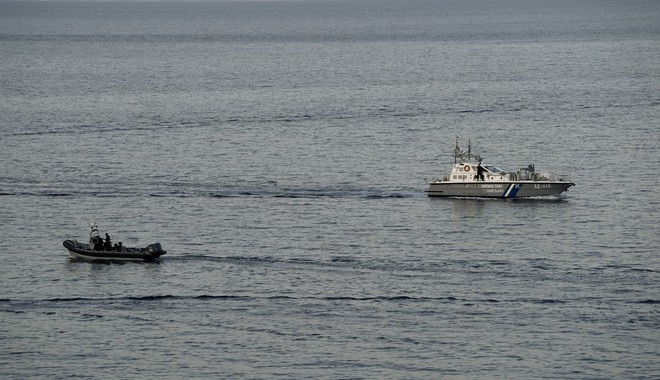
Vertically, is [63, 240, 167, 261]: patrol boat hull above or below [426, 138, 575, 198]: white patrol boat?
below

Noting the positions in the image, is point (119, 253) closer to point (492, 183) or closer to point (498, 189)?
point (492, 183)

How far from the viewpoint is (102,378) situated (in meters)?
92.4

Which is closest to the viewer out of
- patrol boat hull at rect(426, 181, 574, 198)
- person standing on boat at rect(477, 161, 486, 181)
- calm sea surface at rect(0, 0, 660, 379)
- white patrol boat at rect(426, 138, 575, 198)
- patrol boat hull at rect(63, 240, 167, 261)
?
calm sea surface at rect(0, 0, 660, 379)

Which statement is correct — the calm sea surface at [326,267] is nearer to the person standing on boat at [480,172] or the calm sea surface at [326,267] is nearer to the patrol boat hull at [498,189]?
the patrol boat hull at [498,189]

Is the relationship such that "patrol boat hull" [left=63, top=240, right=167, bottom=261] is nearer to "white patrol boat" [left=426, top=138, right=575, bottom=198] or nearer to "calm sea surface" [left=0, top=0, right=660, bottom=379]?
"calm sea surface" [left=0, top=0, right=660, bottom=379]

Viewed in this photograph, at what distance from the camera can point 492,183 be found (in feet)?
476

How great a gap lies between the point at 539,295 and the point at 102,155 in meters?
81.1

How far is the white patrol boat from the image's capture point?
144125 millimetres

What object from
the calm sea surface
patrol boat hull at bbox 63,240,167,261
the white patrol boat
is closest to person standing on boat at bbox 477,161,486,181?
the white patrol boat

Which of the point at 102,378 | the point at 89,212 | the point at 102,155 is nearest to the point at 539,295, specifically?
the point at 102,378

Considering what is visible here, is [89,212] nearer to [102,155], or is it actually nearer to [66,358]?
[102,155]

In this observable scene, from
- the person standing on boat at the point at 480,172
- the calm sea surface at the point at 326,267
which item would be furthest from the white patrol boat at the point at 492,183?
the calm sea surface at the point at 326,267

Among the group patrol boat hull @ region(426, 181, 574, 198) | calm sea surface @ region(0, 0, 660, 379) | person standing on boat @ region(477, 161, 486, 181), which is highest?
person standing on boat @ region(477, 161, 486, 181)

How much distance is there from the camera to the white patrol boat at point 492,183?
144 metres
